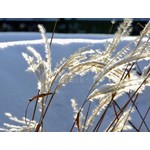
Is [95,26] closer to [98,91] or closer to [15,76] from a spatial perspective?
[15,76]

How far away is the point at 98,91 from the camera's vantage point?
0.90 meters

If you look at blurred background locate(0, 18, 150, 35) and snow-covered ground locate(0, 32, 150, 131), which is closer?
snow-covered ground locate(0, 32, 150, 131)

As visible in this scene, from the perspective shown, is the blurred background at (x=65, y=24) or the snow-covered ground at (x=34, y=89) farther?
the blurred background at (x=65, y=24)

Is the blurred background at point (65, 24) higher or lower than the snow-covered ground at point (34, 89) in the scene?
higher

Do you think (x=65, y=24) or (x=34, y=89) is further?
(x=65, y=24)

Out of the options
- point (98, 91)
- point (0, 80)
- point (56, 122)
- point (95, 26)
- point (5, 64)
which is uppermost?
point (95, 26)

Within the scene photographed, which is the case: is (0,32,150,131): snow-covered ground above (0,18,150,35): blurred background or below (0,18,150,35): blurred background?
below

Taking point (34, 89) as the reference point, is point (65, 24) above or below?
above

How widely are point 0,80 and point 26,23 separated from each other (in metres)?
6.15

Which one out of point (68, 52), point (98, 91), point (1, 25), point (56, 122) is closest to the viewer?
point (98, 91)
